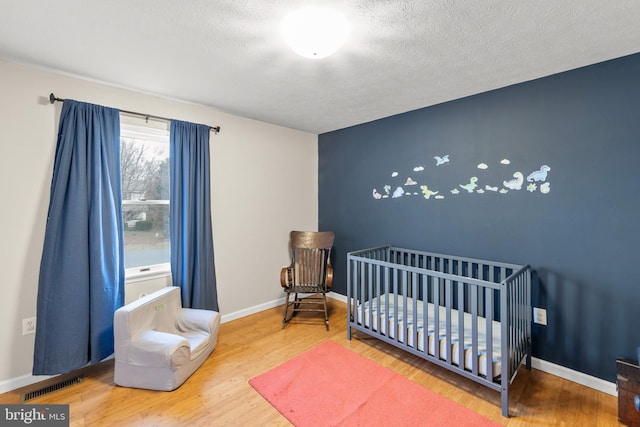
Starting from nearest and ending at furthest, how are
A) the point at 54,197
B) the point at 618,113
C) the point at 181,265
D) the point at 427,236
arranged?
the point at 618,113 < the point at 54,197 < the point at 181,265 < the point at 427,236

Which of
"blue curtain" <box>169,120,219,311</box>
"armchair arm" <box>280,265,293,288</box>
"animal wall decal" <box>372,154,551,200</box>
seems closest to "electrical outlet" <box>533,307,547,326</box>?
"animal wall decal" <box>372,154,551,200</box>

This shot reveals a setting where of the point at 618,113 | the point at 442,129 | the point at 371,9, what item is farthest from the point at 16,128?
the point at 618,113

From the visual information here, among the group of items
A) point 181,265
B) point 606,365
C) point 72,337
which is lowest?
point 606,365

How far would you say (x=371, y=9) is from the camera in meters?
1.41

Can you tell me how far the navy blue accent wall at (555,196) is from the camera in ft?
6.24

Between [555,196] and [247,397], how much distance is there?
2735mm

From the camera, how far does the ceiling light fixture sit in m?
1.46

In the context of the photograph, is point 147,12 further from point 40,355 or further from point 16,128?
point 40,355

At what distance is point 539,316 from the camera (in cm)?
224

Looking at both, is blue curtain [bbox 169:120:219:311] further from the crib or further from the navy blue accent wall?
the navy blue accent wall

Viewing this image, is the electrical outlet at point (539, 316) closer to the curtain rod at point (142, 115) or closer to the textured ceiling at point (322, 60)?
the textured ceiling at point (322, 60)

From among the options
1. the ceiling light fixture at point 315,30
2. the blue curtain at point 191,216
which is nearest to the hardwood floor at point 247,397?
the blue curtain at point 191,216

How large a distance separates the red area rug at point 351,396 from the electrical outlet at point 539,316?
99 centimetres

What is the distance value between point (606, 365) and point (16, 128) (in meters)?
4.51
